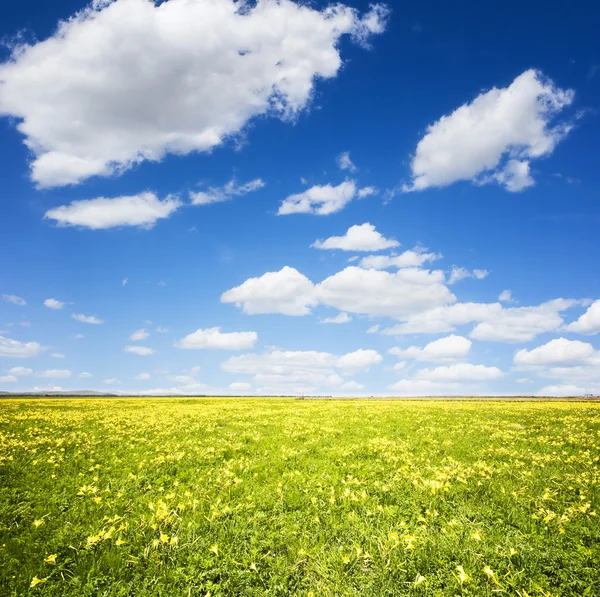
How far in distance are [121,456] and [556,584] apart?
16565 millimetres

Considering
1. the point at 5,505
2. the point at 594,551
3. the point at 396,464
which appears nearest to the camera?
the point at 594,551

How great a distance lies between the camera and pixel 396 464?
50.3 feet

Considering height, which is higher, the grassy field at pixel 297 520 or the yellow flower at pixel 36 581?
the yellow flower at pixel 36 581

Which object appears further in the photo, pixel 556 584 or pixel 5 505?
pixel 5 505

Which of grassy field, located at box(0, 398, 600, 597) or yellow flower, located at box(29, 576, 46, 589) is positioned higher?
yellow flower, located at box(29, 576, 46, 589)

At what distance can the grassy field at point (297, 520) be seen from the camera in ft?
24.3

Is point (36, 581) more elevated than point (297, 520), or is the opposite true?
point (36, 581)

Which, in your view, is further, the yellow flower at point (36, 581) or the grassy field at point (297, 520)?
the grassy field at point (297, 520)

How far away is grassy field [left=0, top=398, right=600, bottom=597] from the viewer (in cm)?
739

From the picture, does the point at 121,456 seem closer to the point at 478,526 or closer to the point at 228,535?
the point at 228,535

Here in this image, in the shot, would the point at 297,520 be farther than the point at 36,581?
Yes

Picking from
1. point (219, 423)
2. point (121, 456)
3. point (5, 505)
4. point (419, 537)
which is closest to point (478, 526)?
point (419, 537)

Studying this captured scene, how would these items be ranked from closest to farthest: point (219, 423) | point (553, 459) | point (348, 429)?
point (553, 459), point (348, 429), point (219, 423)

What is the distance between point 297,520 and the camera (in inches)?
394
